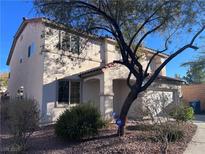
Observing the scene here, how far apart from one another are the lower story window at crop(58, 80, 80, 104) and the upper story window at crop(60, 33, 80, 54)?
4.41 metres

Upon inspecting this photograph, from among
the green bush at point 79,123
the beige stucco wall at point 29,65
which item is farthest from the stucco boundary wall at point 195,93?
the green bush at point 79,123

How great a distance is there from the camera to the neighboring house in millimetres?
15891

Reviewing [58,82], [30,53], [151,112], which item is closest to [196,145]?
[151,112]

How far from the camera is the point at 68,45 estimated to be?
527 inches

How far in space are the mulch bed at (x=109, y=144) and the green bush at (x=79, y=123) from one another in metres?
0.35

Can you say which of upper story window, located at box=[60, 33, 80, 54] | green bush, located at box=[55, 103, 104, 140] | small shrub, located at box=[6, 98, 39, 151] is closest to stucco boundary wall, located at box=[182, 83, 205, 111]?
upper story window, located at box=[60, 33, 80, 54]

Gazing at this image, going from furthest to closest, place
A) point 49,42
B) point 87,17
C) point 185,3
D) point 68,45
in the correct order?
point 49,42 < point 68,45 < point 87,17 < point 185,3

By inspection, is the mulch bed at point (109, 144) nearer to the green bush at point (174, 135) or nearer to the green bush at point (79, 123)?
the green bush at point (174, 135)

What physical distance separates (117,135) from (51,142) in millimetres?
3161

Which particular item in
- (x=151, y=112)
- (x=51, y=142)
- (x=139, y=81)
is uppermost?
(x=139, y=81)

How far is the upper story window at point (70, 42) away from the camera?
12558 mm

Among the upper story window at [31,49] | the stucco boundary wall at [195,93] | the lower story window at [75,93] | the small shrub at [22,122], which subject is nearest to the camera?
the small shrub at [22,122]

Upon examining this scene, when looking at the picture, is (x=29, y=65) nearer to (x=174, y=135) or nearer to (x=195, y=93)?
(x=174, y=135)

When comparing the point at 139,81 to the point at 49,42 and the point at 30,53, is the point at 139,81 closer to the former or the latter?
the point at 49,42
